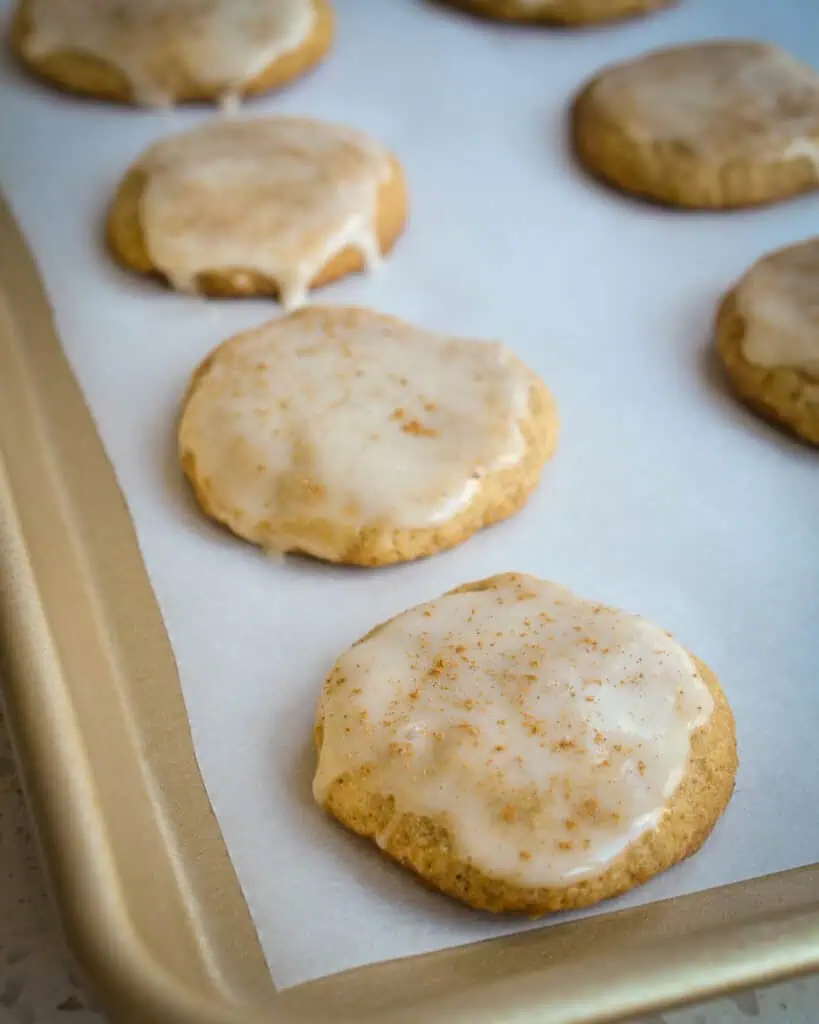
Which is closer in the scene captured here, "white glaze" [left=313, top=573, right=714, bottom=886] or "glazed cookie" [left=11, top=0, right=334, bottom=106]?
"white glaze" [left=313, top=573, right=714, bottom=886]

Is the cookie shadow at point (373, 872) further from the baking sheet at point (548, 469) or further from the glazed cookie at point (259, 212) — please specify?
the glazed cookie at point (259, 212)

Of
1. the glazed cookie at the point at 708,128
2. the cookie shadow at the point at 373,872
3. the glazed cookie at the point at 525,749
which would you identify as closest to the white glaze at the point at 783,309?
the glazed cookie at the point at 708,128

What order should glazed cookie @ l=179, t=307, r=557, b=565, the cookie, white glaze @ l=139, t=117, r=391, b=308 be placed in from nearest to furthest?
glazed cookie @ l=179, t=307, r=557, b=565, white glaze @ l=139, t=117, r=391, b=308, the cookie

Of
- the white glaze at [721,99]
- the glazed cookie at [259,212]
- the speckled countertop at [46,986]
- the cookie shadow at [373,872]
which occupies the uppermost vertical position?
the white glaze at [721,99]

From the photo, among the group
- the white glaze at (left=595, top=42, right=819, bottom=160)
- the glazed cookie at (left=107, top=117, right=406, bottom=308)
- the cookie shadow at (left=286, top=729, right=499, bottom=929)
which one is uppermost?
the white glaze at (left=595, top=42, right=819, bottom=160)

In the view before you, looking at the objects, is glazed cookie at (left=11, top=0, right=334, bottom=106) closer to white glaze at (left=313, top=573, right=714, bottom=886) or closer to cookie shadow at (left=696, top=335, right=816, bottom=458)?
cookie shadow at (left=696, top=335, right=816, bottom=458)

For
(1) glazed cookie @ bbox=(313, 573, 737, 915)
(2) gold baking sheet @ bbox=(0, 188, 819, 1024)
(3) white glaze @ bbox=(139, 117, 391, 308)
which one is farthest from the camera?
(3) white glaze @ bbox=(139, 117, 391, 308)

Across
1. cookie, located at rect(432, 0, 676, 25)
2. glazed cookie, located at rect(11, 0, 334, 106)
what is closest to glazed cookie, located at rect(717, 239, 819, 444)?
cookie, located at rect(432, 0, 676, 25)
